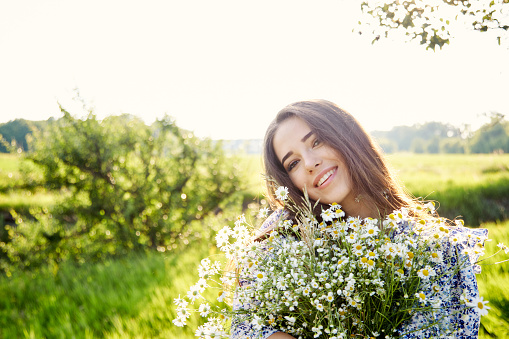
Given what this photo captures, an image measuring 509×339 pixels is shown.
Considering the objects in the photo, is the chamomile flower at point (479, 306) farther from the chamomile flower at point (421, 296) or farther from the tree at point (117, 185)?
the tree at point (117, 185)

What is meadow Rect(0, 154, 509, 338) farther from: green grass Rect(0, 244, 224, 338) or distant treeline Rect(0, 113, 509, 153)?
distant treeline Rect(0, 113, 509, 153)

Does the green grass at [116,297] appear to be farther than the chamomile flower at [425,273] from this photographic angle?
Yes

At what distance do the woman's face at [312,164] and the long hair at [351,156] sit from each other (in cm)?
5

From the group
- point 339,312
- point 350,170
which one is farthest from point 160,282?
point 339,312

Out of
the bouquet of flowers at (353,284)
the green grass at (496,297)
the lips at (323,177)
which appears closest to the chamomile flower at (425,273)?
the bouquet of flowers at (353,284)

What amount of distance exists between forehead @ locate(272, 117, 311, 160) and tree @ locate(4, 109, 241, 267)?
408 cm

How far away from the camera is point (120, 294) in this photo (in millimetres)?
4383

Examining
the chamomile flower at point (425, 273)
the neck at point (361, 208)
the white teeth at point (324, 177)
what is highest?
the white teeth at point (324, 177)

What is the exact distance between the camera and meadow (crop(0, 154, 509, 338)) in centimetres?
304

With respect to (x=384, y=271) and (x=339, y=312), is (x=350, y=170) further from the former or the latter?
(x=339, y=312)

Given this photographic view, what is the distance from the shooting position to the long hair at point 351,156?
2227mm

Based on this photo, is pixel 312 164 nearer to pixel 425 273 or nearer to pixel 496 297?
A: pixel 425 273

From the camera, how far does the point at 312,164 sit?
6.91 feet

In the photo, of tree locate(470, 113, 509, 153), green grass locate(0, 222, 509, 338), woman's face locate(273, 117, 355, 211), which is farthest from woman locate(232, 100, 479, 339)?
tree locate(470, 113, 509, 153)
